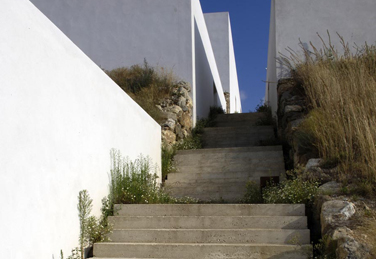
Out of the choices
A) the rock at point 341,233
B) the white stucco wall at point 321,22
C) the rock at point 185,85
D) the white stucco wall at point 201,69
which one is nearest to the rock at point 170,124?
the rock at point 185,85

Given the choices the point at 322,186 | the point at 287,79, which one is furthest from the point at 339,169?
the point at 287,79

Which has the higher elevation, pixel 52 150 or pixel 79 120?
pixel 79 120

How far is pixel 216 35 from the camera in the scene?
19438 millimetres

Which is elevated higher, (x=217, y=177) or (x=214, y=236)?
(x=217, y=177)

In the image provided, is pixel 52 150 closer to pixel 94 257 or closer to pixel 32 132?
pixel 32 132

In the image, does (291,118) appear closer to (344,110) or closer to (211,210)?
(344,110)

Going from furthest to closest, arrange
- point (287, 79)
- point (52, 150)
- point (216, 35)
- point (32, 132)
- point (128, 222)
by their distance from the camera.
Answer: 1. point (216, 35)
2. point (287, 79)
3. point (128, 222)
4. point (52, 150)
5. point (32, 132)

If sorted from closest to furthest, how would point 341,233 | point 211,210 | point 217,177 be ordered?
point 341,233, point 211,210, point 217,177

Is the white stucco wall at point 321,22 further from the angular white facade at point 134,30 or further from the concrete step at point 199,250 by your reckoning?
the concrete step at point 199,250

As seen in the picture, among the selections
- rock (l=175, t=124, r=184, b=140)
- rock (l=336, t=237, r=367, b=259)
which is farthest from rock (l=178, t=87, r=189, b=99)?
rock (l=336, t=237, r=367, b=259)

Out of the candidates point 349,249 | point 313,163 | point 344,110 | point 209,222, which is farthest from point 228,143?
point 349,249

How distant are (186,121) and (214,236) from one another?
213 inches

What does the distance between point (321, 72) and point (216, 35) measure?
1248 cm

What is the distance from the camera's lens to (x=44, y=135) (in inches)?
132
